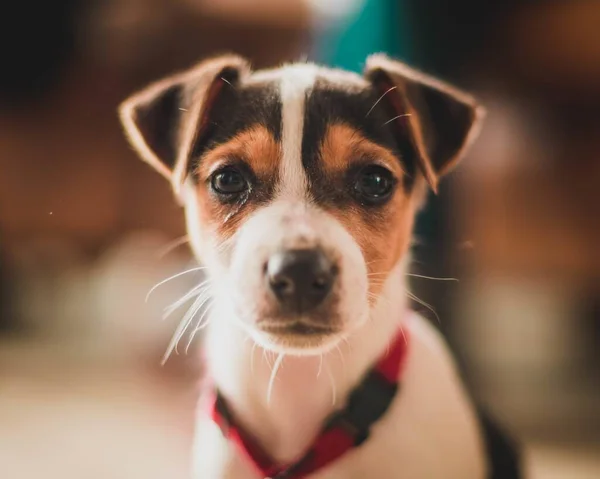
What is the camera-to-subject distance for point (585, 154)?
1582mm

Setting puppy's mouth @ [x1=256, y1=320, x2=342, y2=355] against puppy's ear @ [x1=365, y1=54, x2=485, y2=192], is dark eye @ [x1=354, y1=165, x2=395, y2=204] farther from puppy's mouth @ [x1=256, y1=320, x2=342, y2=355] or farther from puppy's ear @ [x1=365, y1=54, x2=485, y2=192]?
puppy's mouth @ [x1=256, y1=320, x2=342, y2=355]

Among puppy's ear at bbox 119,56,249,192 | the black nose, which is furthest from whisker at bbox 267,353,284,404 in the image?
puppy's ear at bbox 119,56,249,192

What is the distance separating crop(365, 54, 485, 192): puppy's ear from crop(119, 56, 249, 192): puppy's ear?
25cm

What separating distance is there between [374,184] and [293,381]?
1.14 ft

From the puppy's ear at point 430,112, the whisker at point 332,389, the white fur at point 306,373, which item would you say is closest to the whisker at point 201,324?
the white fur at point 306,373

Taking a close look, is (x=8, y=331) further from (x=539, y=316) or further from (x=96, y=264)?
(x=539, y=316)

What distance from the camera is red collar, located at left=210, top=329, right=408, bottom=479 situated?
37.5 inches

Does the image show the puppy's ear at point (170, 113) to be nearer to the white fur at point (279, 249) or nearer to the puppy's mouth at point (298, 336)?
the white fur at point (279, 249)

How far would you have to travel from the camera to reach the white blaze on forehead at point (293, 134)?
0.96 m

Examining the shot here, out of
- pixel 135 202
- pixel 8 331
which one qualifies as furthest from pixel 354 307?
pixel 8 331

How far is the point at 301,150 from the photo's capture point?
968 mm

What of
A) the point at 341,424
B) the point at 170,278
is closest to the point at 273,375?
the point at 341,424

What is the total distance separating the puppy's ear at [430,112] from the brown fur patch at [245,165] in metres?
0.20

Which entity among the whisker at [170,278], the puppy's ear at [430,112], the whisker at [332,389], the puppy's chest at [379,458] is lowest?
the puppy's chest at [379,458]
